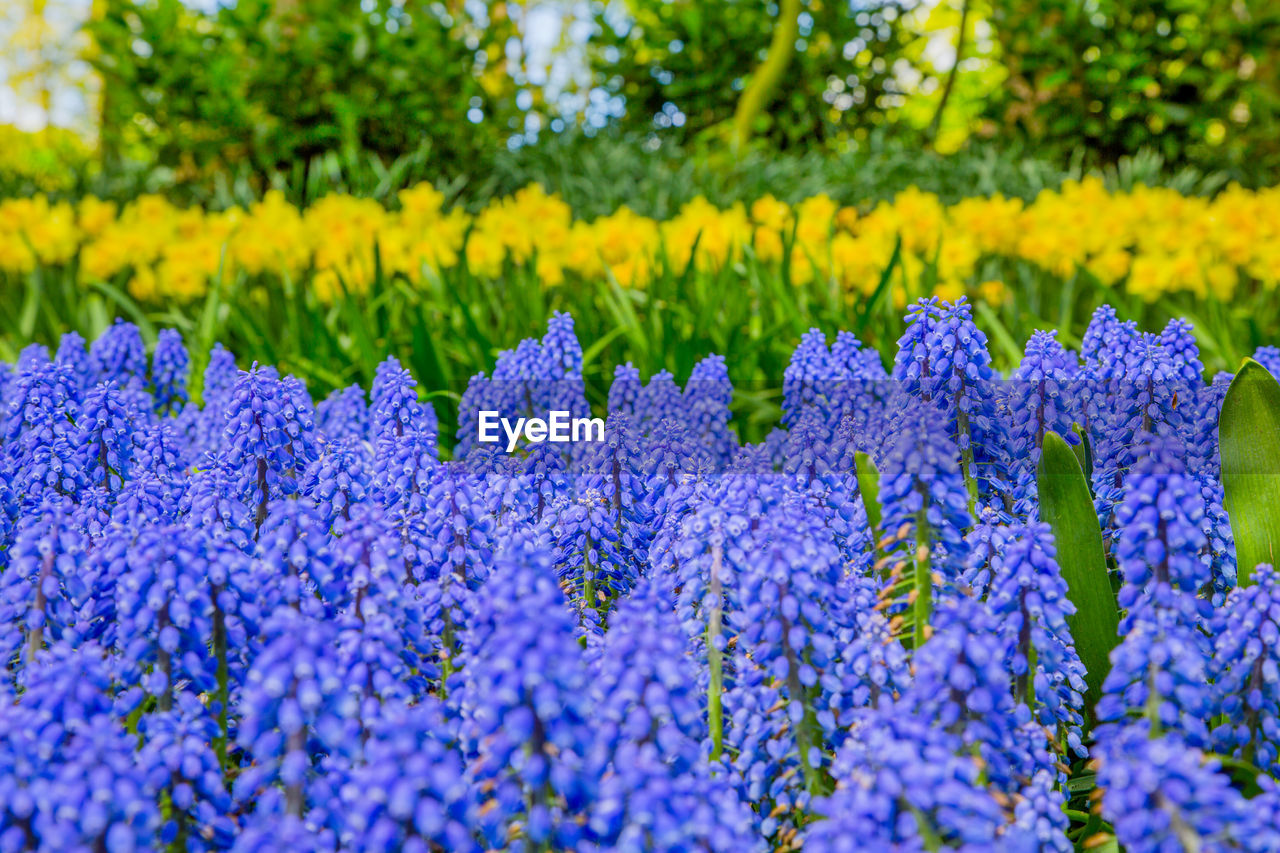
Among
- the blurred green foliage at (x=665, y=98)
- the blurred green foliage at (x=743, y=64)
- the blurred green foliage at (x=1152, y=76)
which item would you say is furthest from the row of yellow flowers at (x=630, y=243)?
the blurred green foliage at (x=743, y=64)

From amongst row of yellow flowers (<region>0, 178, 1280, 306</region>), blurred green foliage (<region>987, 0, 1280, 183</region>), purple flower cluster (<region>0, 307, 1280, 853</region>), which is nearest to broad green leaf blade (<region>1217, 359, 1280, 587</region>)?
purple flower cluster (<region>0, 307, 1280, 853</region>)

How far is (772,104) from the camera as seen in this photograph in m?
10.9

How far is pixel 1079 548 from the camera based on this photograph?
5.22ft

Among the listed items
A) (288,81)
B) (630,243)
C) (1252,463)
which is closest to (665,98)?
(288,81)

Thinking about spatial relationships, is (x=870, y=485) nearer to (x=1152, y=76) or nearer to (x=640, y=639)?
(x=640, y=639)

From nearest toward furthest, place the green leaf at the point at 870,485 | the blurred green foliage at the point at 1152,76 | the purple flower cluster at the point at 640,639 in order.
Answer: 1. the purple flower cluster at the point at 640,639
2. the green leaf at the point at 870,485
3. the blurred green foliage at the point at 1152,76

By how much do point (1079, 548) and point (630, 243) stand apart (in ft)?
10.3

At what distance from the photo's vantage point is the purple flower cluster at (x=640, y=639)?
1030 mm

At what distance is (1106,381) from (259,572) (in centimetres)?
152

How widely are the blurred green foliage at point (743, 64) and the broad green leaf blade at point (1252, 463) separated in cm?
889

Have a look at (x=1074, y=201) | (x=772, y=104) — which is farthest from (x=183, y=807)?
(x=772, y=104)

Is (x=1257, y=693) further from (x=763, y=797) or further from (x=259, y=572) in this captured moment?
(x=259, y=572)

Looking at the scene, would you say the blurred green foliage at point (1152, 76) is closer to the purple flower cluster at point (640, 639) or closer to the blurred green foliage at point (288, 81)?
the blurred green foliage at point (288, 81)

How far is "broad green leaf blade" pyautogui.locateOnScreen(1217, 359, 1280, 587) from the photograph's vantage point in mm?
1667
